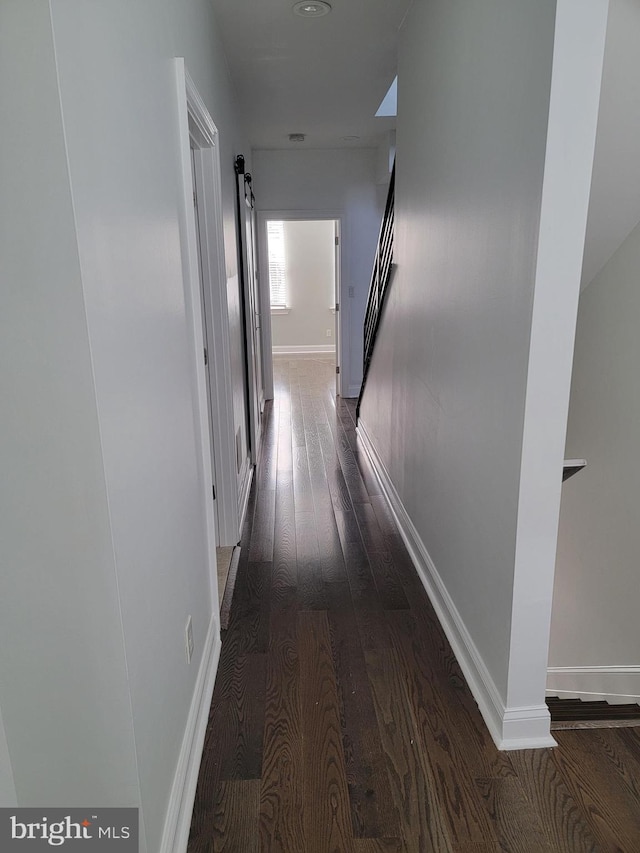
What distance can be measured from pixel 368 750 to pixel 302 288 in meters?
8.74

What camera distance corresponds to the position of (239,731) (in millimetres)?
2021

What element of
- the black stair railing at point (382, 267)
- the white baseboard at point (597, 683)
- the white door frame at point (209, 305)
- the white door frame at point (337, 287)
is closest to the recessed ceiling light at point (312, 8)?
the white door frame at point (209, 305)

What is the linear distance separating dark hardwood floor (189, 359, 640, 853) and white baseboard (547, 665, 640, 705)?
32.7 inches

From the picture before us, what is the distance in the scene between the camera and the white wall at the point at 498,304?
5.25 feet

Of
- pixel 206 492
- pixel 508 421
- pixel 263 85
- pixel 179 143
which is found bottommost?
pixel 206 492

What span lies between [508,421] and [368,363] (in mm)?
3308

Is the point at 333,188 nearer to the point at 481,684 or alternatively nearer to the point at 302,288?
the point at 302,288

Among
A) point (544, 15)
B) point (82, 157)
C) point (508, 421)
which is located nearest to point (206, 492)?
point (508, 421)

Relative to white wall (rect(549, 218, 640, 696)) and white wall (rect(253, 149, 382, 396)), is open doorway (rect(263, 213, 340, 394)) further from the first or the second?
white wall (rect(549, 218, 640, 696))

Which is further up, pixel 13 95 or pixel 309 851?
pixel 13 95

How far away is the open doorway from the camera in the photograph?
32.0ft

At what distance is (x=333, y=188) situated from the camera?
257 inches

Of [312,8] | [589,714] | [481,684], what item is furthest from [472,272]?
[312,8]

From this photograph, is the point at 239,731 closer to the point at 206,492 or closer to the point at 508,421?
the point at 206,492
